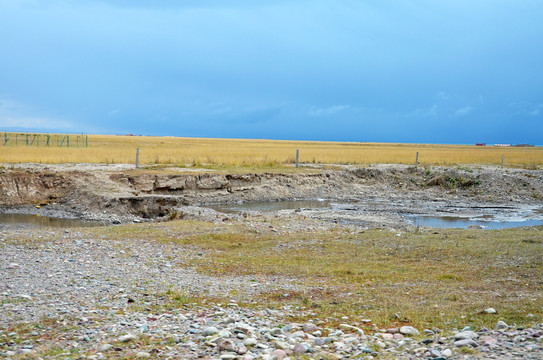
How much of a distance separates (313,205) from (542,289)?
18589 millimetres

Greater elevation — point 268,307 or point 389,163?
point 389,163

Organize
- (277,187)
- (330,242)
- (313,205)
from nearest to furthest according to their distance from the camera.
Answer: (330,242)
(313,205)
(277,187)

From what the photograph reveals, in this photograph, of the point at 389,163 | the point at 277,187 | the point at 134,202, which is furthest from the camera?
the point at 389,163

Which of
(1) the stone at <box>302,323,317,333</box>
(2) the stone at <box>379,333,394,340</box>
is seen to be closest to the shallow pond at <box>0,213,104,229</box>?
(1) the stone at <box>302,323,317,333</box>

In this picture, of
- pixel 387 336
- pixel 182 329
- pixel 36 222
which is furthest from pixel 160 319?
pixel 36 222

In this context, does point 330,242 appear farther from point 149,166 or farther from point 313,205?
point 149,166

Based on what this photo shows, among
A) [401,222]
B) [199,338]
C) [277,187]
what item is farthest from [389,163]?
[199,338]

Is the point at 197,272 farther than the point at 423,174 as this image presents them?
No

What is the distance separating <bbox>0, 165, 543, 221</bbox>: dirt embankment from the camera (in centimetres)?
2362

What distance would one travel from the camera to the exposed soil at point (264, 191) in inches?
909

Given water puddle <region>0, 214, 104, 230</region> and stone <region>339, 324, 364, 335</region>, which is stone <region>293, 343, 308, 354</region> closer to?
stone <region>339, 324, 364, 335</region>

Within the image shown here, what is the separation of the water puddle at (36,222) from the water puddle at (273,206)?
22.0 feet

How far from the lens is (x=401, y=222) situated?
20.4 m

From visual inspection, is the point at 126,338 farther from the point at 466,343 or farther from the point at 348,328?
the point at 466,343
